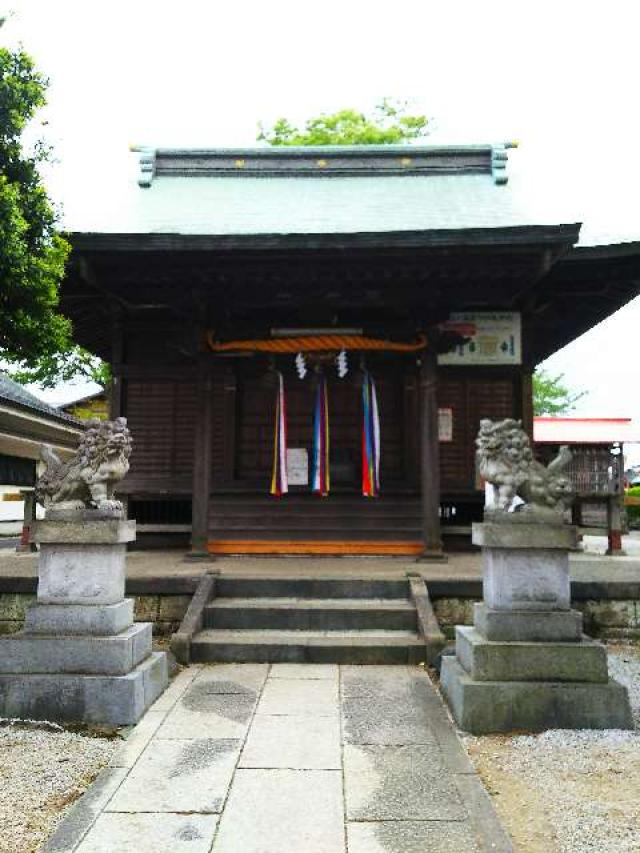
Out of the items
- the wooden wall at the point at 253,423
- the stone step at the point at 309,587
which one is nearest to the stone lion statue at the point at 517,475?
the stone step at the point at 309,587

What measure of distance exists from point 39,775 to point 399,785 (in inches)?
84.9

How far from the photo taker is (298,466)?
34.9 ft

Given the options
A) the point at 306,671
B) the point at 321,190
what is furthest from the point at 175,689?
the point at 321,190

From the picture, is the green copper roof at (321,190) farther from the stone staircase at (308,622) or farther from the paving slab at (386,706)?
the paving slab at (386,706)

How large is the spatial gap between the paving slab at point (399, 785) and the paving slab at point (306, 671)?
5.30ft

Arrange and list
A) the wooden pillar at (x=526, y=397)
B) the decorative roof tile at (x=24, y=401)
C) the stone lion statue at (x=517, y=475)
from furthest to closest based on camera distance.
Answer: the decorative roof tile at (x=24, y=401) < the wooden pillar at (x=526, y=397) < the stone lion statue at (x=517, y=475)

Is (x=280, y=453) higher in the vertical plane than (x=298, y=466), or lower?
higher

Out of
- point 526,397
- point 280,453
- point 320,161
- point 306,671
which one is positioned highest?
point 320,161

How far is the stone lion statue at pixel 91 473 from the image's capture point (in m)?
5.20

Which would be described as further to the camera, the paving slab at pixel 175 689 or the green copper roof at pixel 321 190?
the green copper roof at pixel 321 190

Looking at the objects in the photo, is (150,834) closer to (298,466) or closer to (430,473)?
(430,473)

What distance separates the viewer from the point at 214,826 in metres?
3.19

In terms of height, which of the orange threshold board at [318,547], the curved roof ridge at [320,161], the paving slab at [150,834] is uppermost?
the curved roof ridge at [320,161]

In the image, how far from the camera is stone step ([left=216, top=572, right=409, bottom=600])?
23.9 feet
